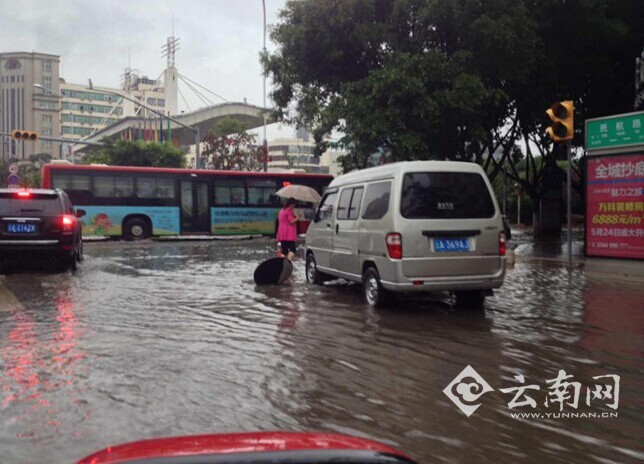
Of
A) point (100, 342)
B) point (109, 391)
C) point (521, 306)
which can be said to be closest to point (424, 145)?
point (521, 306)

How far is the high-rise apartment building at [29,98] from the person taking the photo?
129000mm

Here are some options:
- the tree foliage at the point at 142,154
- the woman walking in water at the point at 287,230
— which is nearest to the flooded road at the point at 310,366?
the woman walking in water at the point at 287,230

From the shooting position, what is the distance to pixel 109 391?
16.5ft

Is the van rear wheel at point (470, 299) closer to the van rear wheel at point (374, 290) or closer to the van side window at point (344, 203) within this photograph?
the van rear wheel at point (374, 290)

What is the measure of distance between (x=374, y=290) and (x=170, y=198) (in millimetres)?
18454

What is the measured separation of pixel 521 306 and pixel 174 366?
5.42 meters

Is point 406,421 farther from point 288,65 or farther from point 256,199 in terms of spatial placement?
point 256,199

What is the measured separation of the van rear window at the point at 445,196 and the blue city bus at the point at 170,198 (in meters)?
18.2

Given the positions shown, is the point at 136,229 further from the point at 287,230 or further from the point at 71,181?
the point at 287,230

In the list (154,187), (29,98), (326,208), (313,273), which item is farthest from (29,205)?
(29,98)

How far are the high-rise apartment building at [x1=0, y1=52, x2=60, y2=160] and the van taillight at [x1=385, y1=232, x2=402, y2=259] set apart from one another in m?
131

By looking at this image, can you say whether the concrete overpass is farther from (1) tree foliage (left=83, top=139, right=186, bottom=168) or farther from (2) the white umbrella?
(2) the white umbrella

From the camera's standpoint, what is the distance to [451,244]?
8375 mm

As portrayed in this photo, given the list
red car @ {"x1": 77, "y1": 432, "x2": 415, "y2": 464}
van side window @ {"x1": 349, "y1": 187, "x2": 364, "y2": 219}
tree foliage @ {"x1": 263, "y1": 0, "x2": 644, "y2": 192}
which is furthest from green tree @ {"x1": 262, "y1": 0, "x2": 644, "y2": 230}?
red car @ {"x1": 77, "y1": 432, "x2": 415, "y2": 464}
